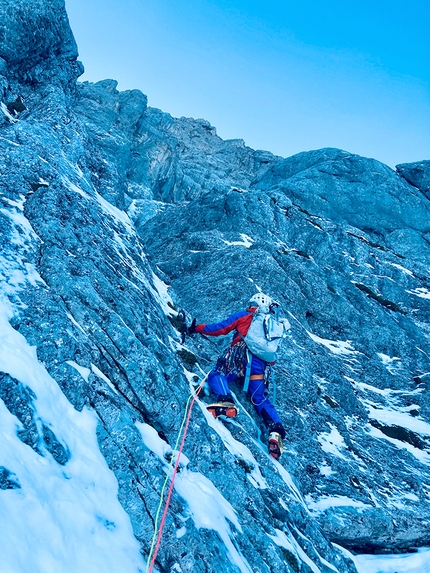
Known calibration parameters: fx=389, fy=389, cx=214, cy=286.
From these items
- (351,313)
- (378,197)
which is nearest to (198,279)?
(351,313)

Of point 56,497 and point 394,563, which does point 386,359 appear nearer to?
point 394,563

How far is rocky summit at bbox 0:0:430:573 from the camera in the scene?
17.9ft

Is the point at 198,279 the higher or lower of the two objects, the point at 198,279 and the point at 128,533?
the higher

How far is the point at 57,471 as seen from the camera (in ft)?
17.2

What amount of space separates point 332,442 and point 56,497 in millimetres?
12605

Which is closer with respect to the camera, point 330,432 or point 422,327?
point 330,432

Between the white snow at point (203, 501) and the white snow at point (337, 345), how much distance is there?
55.4ft

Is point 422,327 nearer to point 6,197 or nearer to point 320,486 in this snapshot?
point 320,486

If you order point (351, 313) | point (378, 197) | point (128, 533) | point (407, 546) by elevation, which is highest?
point (378, 197)

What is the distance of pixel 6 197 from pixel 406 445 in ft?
61.5

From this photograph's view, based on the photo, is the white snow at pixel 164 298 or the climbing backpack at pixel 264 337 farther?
the white snow at pixel 164 298

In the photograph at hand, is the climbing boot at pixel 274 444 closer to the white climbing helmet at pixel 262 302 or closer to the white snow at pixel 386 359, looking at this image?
the white climbing helmet at pixel 262 302

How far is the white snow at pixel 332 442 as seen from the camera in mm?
14470

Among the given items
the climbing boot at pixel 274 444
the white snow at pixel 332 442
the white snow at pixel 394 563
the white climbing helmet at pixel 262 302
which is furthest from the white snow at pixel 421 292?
the climbing boot at pixel 274 444
